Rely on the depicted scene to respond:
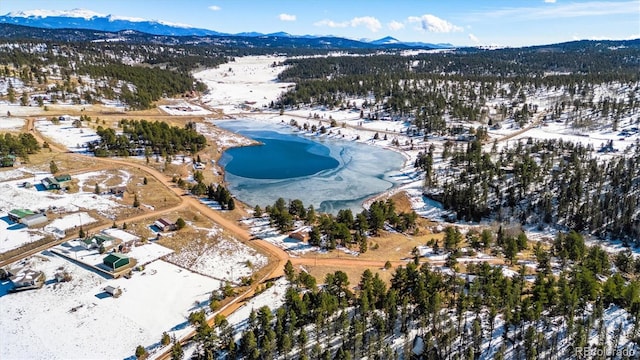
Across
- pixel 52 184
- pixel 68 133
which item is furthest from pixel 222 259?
pixel 68 133

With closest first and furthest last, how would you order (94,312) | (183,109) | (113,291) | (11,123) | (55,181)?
(94,312) < (113,291) < (55,181) < (11,123) < (183,109)

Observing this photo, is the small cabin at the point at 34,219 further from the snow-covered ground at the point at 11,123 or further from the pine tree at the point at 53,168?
the snow-covered ground at the point at 11,123

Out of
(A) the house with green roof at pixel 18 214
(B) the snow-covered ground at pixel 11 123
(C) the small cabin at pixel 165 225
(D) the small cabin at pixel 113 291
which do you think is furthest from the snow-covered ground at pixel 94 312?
(B) the snow-covered ground at pixel 11 123

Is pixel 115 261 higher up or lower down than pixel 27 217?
lower down

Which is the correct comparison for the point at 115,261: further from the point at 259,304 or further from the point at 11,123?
the point at 11,123

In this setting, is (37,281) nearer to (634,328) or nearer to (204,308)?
(204,308)

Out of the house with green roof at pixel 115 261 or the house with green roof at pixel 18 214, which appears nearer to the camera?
the house with green roof at pixel 115 261

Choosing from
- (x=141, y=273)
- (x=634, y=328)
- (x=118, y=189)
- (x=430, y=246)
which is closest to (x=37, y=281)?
(x=141, y=273)
